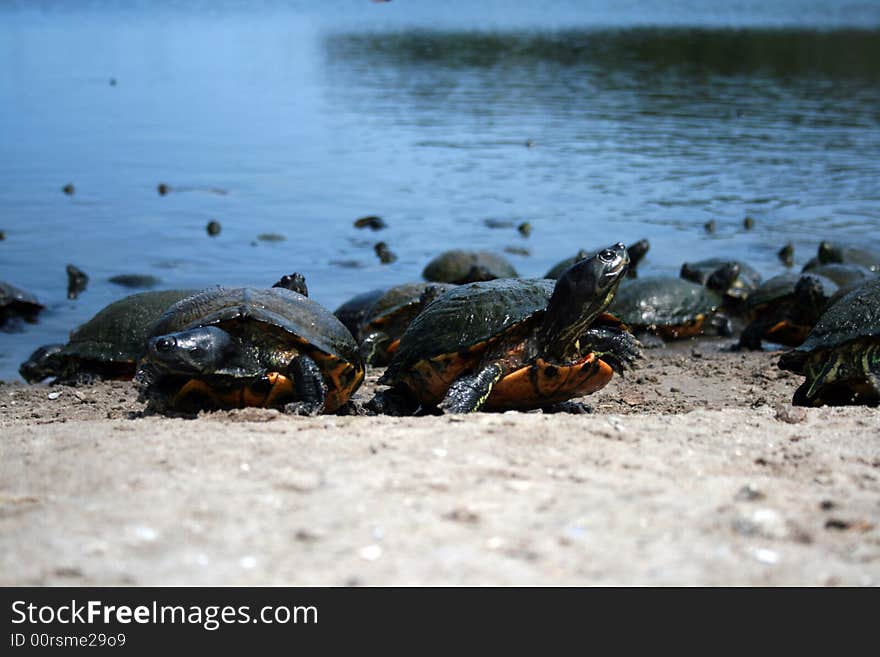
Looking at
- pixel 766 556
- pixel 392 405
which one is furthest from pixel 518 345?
pixel 766 556

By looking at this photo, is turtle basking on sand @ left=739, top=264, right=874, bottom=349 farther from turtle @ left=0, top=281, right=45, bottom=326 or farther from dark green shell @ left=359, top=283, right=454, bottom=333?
turtle @ left=0, top=281, right=45, bottom=326

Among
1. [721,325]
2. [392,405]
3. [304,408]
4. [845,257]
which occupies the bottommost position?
[721,325]

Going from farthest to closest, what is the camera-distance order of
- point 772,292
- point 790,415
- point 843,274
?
point 843,274 < point 772,292 < point 790,415

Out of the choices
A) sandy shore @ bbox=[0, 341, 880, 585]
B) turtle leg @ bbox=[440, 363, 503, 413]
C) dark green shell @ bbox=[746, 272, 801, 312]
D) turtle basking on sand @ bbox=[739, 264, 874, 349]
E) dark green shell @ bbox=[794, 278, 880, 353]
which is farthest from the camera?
dark green shell @ bbox=[746, 272, 801, 312]

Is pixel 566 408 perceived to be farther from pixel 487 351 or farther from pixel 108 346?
pixel 108 346

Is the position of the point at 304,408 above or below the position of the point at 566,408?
above

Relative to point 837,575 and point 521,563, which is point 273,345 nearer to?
point 521,563

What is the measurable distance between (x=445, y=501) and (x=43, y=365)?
207 inches

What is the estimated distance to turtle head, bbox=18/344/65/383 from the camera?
771 cm

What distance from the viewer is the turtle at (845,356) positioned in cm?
579

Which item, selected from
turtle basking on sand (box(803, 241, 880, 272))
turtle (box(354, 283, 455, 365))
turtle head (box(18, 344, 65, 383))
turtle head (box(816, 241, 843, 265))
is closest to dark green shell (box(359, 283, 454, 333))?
turtle (box(354, 283, 455, 365))

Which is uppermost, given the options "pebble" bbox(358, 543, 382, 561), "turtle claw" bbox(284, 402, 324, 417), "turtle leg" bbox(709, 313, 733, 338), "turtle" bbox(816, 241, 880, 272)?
"pebble" bbox(358, 543, 382, 561)

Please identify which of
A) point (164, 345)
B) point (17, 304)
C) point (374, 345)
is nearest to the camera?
point (164, 345)

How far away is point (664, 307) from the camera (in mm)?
9594
